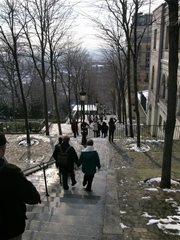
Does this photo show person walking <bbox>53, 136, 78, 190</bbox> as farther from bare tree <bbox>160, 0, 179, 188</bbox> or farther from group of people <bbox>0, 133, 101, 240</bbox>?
group of people <bbox>0, 133, 101, 240</bbox>

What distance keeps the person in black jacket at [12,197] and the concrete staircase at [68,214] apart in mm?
1832

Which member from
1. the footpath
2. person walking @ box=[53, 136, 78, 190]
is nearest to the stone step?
the footpath

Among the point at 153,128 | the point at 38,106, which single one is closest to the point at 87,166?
the point at 153,128

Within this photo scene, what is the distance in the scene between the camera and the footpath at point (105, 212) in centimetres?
565

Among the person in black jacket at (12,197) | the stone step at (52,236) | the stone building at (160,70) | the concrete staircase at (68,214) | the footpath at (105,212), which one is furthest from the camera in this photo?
the stone building at (160,70)

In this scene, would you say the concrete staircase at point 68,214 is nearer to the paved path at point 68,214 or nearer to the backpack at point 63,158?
the paved path at point 68,214

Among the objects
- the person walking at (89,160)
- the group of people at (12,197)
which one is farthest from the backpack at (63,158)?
the group of people at (12,197)

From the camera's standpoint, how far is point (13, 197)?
3.42m

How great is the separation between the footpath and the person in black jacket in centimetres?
185

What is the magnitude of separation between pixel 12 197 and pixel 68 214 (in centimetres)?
332

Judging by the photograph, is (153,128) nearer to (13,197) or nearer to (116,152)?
(116,152)

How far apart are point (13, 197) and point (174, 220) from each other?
13.9ft

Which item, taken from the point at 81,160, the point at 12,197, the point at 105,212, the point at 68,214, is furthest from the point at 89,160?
the point at 12,197

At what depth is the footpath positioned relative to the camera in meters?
5.65
